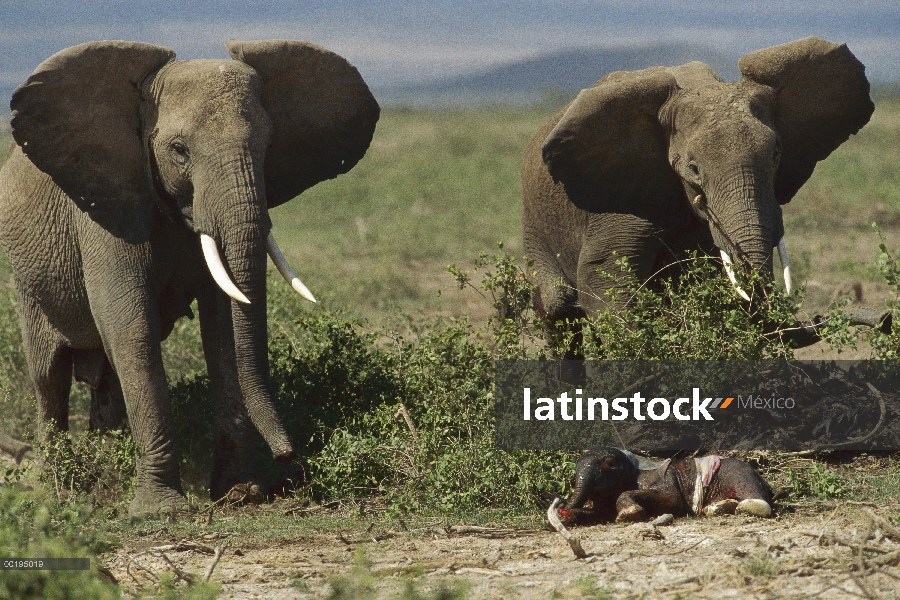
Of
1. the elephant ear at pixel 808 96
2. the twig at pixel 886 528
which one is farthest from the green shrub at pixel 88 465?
the elephant ear at pixel 808 96

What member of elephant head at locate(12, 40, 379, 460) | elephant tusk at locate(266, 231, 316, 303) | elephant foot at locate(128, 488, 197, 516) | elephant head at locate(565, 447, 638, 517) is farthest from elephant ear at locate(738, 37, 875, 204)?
elephant foot at locate(128, 488, 197, 516)

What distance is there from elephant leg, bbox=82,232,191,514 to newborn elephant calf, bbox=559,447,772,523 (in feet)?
7.07

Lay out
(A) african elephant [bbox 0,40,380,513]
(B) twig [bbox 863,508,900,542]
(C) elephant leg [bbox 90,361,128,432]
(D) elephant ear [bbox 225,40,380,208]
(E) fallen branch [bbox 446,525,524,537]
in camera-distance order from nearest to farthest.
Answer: (B) twig [bbox 863,508,900,542] → (E) fallen branch [bbox 446,525,524,537] → (A) african elephant [bbox 0,40,380,513] → (D) elephant ear [bbox 225,40,380,208] → (C) elephant leg [bbox 90,361,128,432]

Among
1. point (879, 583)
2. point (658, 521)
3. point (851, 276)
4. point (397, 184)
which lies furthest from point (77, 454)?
point (397, 184)

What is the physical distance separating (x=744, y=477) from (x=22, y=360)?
562cm

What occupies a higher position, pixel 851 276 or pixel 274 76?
pixel 274 76

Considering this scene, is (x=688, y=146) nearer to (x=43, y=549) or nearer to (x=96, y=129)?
(x=96, y=129)

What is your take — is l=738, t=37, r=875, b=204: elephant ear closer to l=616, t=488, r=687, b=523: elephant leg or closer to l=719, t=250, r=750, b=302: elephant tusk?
l=719, t=250, r=750, b=302: elephant tusk

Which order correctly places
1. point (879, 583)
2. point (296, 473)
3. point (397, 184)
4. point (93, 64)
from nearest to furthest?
point (879, 583)
point (93, 64)
point (296, 473)
point (397, 184)

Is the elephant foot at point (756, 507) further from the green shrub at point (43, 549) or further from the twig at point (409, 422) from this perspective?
the green shrub at point (43, 549)

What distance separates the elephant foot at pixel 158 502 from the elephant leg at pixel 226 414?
34cm

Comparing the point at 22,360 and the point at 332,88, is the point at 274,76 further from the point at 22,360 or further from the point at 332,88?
the point at 22,360

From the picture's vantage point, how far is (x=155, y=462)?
6824mm

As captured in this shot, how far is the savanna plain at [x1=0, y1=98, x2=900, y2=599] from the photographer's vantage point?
4.49 meters
